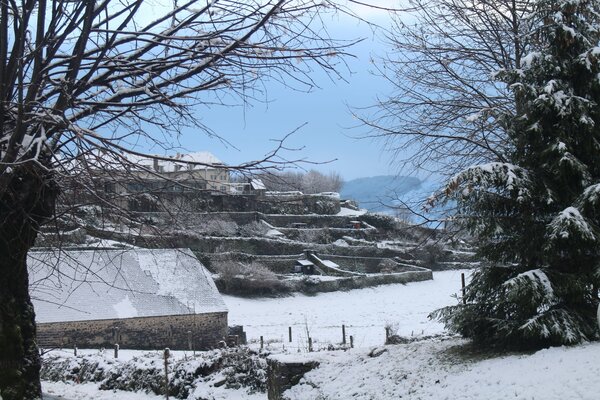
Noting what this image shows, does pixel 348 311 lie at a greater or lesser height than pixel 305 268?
lesser

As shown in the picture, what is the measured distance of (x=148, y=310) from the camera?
27.2 m

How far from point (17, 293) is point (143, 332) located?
2256cm

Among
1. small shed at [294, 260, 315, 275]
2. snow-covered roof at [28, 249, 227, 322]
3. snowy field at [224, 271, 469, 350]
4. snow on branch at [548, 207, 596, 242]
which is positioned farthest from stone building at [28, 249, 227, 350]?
snow on branch at [548, 207, 596, 242]

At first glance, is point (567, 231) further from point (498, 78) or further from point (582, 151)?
point (498, 78)

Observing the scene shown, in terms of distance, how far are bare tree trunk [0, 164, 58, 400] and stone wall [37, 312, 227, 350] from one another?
2043 cm

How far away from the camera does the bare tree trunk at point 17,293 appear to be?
5.29 meters

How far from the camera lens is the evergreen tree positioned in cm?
670

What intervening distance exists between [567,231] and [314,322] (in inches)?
1043

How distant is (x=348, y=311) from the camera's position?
37.0m

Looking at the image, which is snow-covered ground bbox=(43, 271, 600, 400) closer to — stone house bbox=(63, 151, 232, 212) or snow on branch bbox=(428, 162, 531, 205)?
snow on branch bbox=(428, 162, 531, 205)

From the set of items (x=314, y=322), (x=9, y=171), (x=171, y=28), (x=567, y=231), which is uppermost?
(x=171, y=28)

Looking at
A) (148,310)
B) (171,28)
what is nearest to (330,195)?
(148,310)

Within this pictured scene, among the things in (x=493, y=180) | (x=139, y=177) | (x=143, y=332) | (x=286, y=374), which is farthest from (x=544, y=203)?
(x=143, y=332)

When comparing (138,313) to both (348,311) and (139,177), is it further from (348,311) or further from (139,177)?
(139,177)
